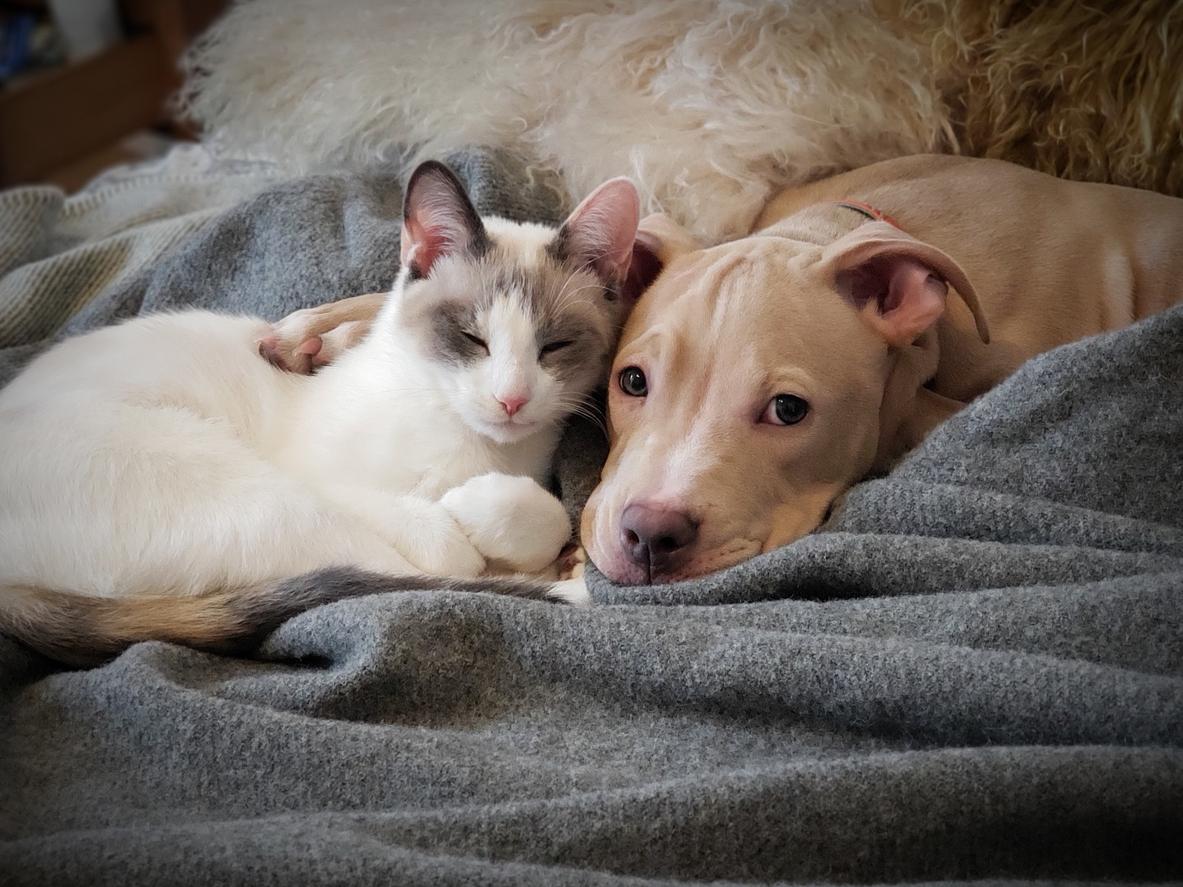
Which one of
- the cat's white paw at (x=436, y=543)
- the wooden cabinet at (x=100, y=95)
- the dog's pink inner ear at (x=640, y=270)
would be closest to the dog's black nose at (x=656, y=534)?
the cat's white paw at (x=436, y=543)

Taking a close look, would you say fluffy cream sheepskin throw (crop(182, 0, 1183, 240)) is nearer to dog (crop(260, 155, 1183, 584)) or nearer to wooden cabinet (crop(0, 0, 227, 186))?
dog (crop(260, 155, 1183, 584))

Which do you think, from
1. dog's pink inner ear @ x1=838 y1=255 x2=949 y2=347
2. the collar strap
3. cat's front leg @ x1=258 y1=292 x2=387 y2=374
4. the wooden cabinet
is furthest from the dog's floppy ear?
the wooden cabinet

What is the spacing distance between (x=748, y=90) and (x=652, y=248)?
0.29m

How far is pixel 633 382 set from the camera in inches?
50.4

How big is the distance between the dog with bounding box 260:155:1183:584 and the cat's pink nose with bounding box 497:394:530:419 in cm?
12

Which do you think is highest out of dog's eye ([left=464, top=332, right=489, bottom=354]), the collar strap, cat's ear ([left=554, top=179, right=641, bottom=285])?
cat's ear ([left=554, top=179, right=641, bottom=285])

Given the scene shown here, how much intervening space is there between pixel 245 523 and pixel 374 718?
28 cm

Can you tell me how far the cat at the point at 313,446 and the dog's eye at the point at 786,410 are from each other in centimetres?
25

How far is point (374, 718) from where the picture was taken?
0.97 m

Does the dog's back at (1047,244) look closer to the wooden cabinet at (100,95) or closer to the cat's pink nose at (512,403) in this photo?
the cat's pink nose at (512,403)

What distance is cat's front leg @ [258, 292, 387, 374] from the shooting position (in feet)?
4.75

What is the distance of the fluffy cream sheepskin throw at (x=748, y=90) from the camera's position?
150cm

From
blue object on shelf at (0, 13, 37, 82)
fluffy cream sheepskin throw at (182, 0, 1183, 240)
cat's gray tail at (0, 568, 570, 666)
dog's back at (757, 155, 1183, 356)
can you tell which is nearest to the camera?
cat's gray tail at (0, 568, 570, 666)

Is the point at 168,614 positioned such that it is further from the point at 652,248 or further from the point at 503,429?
the point at 652,248
